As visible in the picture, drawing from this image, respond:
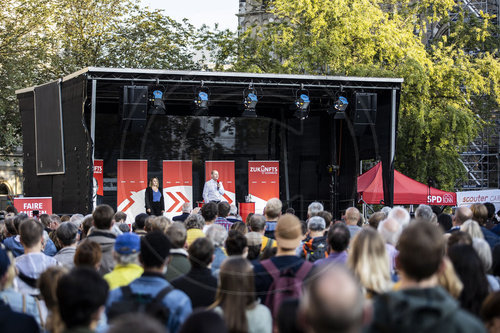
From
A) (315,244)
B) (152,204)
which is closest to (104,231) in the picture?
(315,244)

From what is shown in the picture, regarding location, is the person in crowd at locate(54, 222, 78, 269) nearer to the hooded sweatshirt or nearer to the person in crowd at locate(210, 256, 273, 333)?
the person in crowd at locate(210, 256, 273, 333)

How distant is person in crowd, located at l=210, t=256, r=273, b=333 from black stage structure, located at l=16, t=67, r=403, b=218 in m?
11.0

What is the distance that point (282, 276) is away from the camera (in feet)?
14.1

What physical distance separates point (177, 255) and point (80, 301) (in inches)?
85.7

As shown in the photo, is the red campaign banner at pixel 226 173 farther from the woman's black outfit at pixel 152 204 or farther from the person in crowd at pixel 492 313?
the person in crowd at pixel 492 313

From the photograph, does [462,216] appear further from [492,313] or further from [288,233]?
[492,313]

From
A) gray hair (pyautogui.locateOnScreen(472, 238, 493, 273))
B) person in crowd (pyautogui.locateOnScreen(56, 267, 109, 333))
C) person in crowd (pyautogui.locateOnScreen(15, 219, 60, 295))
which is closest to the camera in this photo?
person in crowd (pyautogui.locateOnScreen(56, 267, 109, 333))

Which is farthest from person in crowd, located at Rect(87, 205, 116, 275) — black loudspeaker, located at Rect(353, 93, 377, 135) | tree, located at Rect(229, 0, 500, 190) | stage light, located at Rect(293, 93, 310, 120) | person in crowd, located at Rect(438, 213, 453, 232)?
tree, located at Rect(229, 0, 500, 190)

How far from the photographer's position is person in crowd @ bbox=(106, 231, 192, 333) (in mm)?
3721

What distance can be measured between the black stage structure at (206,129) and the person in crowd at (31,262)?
361 inches

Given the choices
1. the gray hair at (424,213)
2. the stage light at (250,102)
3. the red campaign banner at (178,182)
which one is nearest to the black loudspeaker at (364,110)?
the stage light at (250,102)

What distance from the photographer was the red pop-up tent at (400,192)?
16188 mm

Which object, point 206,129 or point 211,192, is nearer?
point 211,192

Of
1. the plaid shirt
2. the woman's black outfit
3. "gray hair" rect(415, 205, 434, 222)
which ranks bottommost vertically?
the woman's black outfit
